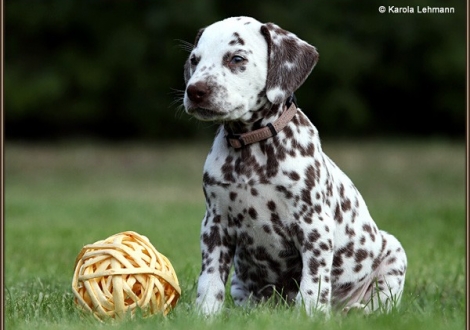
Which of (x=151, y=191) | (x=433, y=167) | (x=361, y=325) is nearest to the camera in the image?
(x=361, y=325)

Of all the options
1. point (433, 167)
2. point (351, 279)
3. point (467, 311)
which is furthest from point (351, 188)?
point (433, 167)

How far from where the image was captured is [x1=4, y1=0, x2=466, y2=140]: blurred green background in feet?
75.7

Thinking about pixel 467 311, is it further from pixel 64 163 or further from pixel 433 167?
pixel 64 163

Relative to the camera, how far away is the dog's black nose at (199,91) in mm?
4559

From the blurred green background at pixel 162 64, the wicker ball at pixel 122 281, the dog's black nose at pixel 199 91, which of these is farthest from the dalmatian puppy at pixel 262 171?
the blurred green background at pixel 162 64

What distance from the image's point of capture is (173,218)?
1198 cm

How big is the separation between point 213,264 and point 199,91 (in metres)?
1.05

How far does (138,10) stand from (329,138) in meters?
6.85

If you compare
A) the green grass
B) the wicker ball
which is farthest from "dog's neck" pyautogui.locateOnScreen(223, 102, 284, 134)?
the green grass

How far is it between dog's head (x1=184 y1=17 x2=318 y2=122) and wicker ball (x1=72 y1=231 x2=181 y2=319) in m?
0.91

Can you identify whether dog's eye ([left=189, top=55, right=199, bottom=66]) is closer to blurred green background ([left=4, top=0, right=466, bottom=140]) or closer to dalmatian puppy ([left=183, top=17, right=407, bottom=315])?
dalmatian puppy ([left=183, top=17, right=407, bottom=315])

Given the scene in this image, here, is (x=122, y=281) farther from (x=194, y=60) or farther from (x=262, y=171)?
(x=194, y=60)

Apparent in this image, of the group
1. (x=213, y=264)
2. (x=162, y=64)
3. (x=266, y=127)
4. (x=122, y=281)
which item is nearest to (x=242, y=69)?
(x=266, y=127)

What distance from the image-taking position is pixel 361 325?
421 cm
